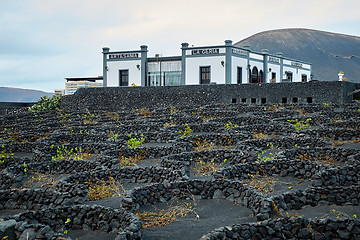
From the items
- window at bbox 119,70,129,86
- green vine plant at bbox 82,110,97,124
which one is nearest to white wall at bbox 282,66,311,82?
window at bbox 119,70,129,86

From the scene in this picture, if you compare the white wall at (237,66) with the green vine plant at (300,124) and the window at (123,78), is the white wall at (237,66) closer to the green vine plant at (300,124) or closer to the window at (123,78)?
the window at (123,78)

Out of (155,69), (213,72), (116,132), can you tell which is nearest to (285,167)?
(116,132)

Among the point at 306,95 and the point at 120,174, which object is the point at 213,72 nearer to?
the point at 306,95

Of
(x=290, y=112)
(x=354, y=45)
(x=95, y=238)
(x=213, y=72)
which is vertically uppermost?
(x=354, y=45)

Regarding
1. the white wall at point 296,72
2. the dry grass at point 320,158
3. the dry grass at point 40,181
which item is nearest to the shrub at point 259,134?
the dry grass at point 320,158

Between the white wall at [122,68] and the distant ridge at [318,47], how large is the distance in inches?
3456

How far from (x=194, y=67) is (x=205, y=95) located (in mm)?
8598

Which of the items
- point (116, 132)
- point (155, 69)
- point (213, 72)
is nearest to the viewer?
point (116, 132)

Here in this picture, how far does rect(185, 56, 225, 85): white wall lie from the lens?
38969 mm

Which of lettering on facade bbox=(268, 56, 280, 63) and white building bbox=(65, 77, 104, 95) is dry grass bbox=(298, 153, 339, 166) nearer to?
lettering on facade bbox=(268, 56, 280, 63)

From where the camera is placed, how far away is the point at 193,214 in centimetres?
843

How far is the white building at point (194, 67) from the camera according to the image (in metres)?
39.1

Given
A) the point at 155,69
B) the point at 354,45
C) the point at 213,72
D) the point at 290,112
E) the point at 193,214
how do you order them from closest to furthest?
the point at 193,214
the point at 290,112
the point at 213,72
the point at 155,69
the point at 354,45

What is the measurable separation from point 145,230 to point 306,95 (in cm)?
2406
